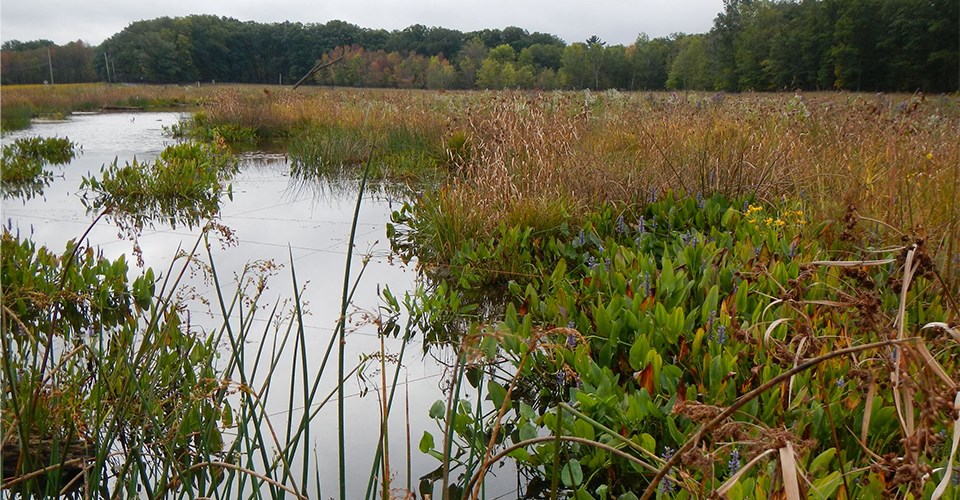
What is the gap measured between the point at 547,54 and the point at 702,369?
14.8 m

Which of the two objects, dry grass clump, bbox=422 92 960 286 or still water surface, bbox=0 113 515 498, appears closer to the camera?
still water surface, bbox=0 113 515 498

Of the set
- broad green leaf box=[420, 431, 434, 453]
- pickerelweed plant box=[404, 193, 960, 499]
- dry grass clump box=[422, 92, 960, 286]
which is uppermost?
dry grass clump box=[422, 92, 960, 286]

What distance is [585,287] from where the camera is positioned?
3164 mm

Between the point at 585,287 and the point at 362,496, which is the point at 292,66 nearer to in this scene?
the point at 585,287

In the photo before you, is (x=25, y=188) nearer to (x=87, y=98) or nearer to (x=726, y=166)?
(x=726, y=166)


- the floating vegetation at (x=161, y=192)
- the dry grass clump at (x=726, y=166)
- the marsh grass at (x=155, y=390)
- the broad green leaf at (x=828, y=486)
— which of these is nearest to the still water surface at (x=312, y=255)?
the marsh grass at (x=155, y=390)

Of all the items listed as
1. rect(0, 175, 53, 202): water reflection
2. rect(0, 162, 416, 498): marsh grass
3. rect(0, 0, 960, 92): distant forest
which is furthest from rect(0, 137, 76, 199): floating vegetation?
rect(0, 162, 416, 498): marsh grass

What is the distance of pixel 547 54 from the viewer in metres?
16.2

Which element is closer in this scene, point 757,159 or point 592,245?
point 592,245

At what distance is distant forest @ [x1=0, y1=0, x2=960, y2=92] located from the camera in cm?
1123

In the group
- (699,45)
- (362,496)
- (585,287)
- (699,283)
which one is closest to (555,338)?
(585,287)

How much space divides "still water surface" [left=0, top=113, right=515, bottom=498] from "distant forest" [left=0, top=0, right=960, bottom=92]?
1.22 m

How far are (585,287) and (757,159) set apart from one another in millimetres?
2369

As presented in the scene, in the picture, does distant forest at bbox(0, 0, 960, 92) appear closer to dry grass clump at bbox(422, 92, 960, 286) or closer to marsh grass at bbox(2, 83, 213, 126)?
marsh grass at bbox(2, 83, 213, 126)
